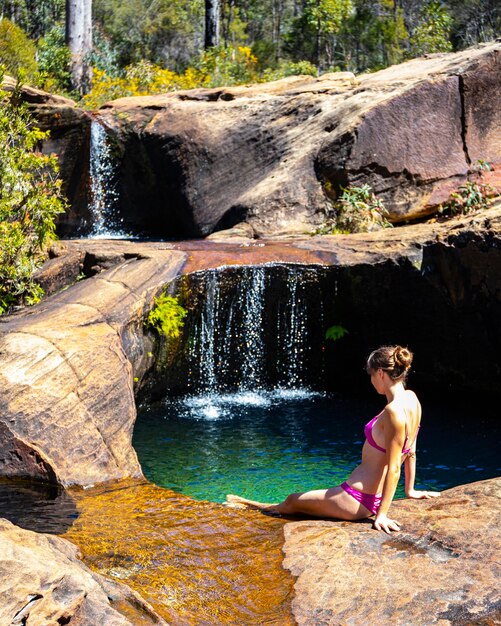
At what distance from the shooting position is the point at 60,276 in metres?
10.5

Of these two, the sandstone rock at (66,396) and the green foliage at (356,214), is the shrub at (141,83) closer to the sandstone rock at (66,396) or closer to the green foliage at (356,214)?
the green foliage at (356,214)

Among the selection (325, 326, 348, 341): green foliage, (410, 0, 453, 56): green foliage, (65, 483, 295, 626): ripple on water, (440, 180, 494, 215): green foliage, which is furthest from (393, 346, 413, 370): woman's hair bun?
(410, 0, 453, 56): green foliage

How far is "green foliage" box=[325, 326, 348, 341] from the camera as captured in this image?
436 inches

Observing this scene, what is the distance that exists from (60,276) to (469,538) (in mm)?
7212

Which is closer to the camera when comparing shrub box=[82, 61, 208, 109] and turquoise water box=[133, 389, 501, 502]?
turquoise water box=[133, 389, 501, 502]

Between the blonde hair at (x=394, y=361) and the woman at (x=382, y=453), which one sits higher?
the blonde hair at (x=394, y=361)

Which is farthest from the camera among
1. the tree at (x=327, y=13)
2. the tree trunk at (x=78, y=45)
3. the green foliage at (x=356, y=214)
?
the tree at (x=327, y=13)

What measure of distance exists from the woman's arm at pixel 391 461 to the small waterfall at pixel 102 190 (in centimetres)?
1073

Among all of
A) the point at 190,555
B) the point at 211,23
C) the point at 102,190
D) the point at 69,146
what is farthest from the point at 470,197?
the point at 211,23

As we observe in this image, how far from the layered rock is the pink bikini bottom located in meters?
8.35

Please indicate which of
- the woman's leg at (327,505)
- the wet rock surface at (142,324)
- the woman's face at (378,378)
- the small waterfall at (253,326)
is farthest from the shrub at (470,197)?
the woman's leg at (327,505)

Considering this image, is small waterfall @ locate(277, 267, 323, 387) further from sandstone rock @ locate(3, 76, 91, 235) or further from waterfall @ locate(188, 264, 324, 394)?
sandstone rock @ locate(3, 76, 91, 235)

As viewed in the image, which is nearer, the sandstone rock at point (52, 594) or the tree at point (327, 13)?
the sandstone rock at point (52, 594)

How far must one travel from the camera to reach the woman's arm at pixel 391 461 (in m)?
4.75
